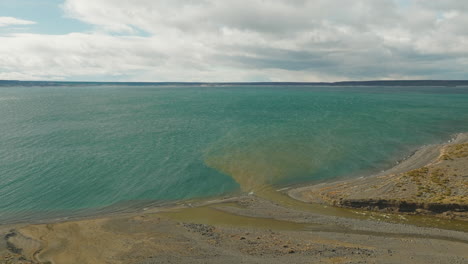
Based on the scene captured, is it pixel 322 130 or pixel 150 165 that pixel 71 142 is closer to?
pixel 150 165

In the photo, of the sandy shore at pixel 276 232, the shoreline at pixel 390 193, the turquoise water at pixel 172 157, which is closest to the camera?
the sandy shore at pixel 276 232

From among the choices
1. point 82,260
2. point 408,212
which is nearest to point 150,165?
point 82,260

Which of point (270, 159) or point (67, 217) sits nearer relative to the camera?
point (67, 217)

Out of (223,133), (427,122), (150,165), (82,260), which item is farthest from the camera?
(427,122)

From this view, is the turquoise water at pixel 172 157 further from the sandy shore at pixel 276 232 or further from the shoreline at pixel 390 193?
the sandy shore at pixel 276 232

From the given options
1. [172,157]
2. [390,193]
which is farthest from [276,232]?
[172,157]

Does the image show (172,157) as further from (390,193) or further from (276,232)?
(390,193)

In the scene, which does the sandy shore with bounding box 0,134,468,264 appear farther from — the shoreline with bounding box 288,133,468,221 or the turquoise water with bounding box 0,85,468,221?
the turquoise water with bounding box 0,85,468,221

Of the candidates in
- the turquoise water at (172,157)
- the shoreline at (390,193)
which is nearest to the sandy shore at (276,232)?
the shoreline at (390,193)
